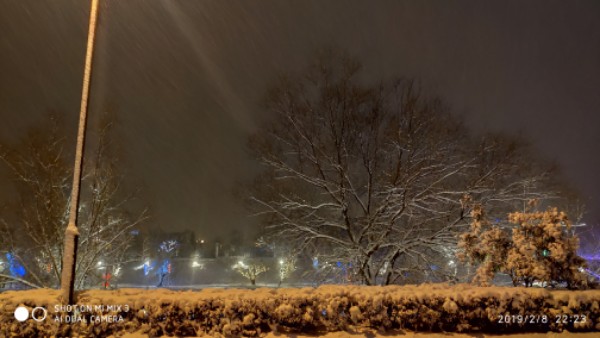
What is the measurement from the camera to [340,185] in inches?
632

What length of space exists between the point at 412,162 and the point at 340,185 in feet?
8.71

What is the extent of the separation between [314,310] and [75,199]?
513 centimetres

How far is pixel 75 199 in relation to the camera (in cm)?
863

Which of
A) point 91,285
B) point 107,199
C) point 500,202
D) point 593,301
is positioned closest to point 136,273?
point 91,285

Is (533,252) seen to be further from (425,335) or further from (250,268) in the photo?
(250,268)

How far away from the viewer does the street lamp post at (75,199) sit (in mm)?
8391

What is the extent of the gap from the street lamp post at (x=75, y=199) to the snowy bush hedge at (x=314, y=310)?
0.37m

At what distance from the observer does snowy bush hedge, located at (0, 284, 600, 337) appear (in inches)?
323

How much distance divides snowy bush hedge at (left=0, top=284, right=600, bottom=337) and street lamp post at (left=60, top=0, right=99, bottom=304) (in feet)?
1.21

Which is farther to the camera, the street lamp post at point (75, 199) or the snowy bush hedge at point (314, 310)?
the street lamp post at point (75, 199)
